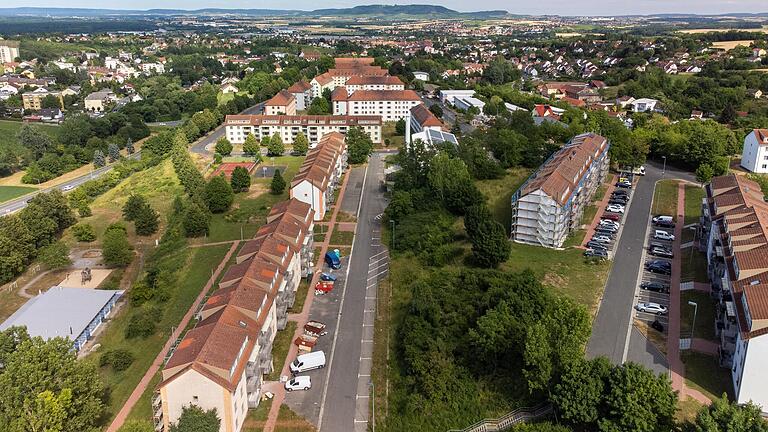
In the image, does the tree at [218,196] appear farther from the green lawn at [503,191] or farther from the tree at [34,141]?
the tree at [34,141]

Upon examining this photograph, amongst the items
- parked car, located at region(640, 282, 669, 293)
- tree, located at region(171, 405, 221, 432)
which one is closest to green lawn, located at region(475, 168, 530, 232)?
parked car, located at region(640, 282, 669, 293)

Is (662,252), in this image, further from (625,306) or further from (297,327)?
(297,327)

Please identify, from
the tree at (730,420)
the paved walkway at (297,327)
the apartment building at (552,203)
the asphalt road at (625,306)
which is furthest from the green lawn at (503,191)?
the tree at (730,420)

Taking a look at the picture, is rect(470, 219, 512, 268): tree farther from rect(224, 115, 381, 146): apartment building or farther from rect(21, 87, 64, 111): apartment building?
rect(21, 87, 64, 111): apartment building

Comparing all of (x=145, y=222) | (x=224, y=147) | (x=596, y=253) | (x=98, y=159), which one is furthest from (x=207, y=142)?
(x=596, y=253)

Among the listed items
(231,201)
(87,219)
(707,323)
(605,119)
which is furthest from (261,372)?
(605,119)

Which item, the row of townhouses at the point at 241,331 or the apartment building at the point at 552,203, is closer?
the row of townhouses at the point at 241,331
